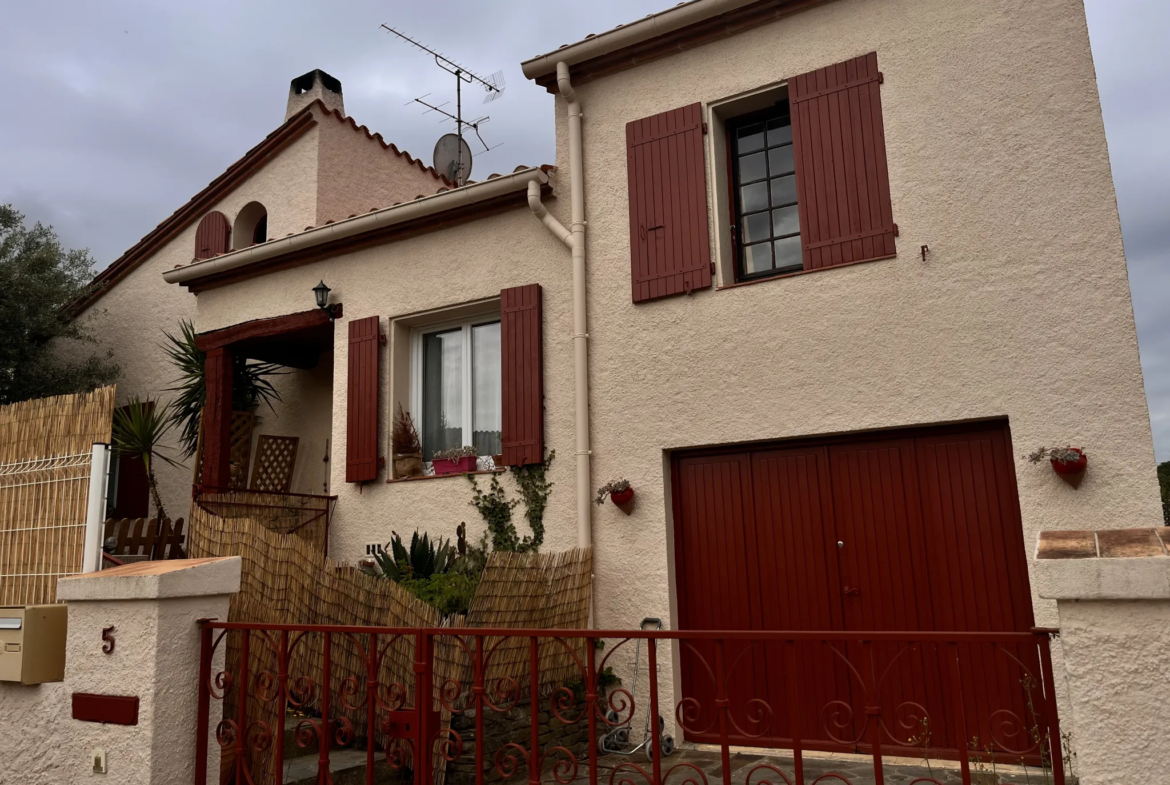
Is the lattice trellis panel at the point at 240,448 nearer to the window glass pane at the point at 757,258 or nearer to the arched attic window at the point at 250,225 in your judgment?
the arched attic window at the point at 250,225

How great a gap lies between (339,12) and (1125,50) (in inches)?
378

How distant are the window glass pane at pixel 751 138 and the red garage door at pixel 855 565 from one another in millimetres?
2538

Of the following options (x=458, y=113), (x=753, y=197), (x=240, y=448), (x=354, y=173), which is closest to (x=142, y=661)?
(x=753, y=197)

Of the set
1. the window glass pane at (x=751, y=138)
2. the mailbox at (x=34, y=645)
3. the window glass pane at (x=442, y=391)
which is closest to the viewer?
the mailbox at (x=34, y=645)

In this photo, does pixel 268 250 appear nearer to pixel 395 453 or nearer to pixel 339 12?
pixel 395 453

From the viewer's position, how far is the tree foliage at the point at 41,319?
38.5ft

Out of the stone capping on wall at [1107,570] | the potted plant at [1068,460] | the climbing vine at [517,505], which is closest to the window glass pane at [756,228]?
the climbing vine at [517,505]

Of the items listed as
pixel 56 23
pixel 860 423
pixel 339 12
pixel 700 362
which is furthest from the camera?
pixel 339 12

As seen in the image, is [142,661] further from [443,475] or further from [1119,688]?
[443,475]

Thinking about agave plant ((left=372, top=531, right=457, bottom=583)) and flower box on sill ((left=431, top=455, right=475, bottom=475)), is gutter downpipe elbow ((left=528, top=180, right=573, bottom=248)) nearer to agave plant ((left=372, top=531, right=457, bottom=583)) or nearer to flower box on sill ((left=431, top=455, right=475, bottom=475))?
flower box on sill ((left=431, top=455, right=475, bottom=475))

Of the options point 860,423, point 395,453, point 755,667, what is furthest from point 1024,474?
point 395,453

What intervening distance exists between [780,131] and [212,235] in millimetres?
8796

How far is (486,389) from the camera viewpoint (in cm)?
820

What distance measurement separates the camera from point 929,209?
6.12 m
